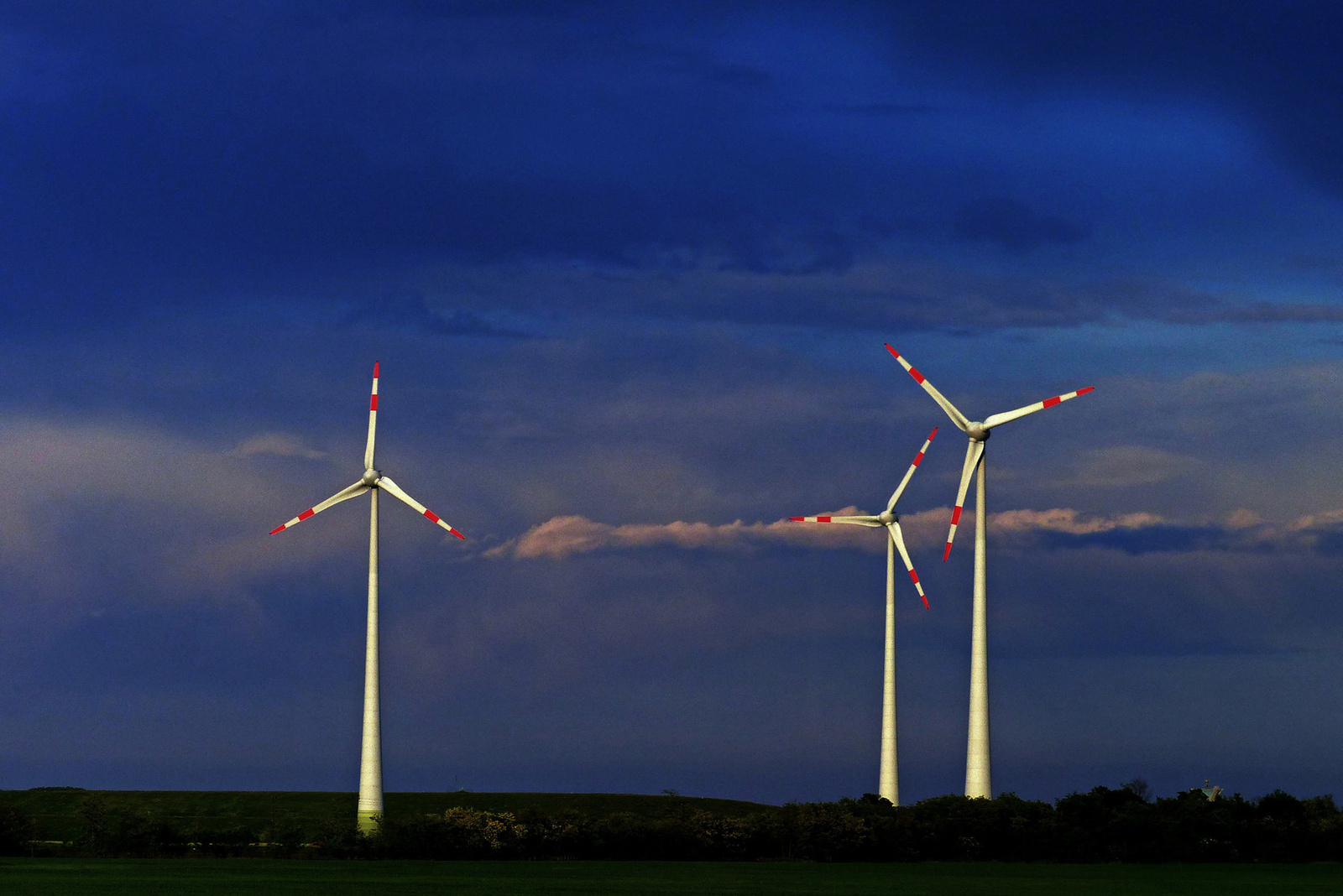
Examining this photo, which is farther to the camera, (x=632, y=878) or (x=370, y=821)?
(x=370, y=821)

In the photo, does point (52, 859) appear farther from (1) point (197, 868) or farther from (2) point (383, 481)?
(2) point (383, 481)

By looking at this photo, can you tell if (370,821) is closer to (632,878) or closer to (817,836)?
(632,878)

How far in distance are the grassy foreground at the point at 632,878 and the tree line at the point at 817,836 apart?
10.5 ft

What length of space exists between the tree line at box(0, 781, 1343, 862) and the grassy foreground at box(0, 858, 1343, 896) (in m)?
3.19

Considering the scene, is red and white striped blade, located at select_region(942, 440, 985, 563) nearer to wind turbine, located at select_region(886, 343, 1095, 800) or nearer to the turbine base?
wind turbine, located at select_region(886, 343, 1095, 800)

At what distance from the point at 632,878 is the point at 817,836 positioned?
23578 mm

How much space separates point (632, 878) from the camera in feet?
284

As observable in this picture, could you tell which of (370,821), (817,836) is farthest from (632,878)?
(370,821)

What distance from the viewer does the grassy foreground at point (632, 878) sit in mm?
76938

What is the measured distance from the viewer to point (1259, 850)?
10850 centimetres

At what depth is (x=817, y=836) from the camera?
106 metres

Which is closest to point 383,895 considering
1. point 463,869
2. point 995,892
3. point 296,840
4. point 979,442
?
point 463,869

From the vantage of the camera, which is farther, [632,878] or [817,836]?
[817,836]

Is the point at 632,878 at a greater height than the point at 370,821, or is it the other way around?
the point at 370,821
